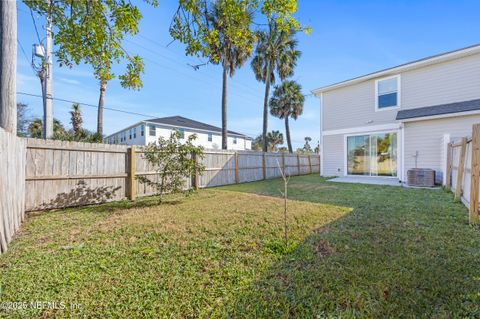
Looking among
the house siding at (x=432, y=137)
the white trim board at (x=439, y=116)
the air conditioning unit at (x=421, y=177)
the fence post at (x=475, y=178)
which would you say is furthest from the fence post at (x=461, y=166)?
the white trim board at (x=439, y=116)

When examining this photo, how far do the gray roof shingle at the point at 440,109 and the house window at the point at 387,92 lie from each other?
760mm

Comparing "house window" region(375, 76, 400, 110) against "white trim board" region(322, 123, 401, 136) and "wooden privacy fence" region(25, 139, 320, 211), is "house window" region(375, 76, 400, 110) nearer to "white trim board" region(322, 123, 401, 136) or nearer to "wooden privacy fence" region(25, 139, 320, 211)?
"white trim board" region(322, 123, 401, 136)

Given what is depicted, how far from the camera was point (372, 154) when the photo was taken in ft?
33.4

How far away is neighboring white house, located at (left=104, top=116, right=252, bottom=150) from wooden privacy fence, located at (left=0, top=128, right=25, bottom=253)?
1304cm

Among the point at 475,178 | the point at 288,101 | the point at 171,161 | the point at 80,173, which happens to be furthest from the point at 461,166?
the point at 288,101

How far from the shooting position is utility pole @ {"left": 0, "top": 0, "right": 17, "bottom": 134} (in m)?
3.51

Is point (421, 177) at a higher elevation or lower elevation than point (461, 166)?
lower

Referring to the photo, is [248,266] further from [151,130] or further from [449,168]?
[151,130]

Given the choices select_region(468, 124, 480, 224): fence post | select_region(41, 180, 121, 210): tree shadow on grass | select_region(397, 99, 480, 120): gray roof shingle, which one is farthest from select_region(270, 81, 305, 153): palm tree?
select_region(41, 180, 121, 210): tree shadow on grass

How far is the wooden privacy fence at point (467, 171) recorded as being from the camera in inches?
147

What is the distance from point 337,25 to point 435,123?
17.9ft

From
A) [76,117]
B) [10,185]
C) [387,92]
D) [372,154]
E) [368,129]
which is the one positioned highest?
[76,117]

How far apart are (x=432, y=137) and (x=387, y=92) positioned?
278cm

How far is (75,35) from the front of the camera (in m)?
3.50
